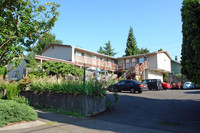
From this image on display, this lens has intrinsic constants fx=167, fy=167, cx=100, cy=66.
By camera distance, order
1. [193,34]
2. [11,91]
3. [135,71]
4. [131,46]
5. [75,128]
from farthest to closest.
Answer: [131,46] < [135,71] < [11,91] < [193,34] < [75,128]

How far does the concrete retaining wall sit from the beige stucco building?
49.0 ft

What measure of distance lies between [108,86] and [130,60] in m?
26.4

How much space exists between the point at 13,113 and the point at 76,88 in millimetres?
3139

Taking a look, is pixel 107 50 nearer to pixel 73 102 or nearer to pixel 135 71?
pixel 135 71

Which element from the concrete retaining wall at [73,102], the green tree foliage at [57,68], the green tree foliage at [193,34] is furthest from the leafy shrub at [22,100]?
the green tree foliage at [193,34]

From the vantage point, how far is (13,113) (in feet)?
22.3

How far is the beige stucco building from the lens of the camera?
27498 mm

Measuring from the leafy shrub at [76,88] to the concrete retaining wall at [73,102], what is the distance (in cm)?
24

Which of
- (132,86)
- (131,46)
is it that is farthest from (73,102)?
(131,46)

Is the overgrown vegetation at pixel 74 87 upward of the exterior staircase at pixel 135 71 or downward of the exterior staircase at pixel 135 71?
downward

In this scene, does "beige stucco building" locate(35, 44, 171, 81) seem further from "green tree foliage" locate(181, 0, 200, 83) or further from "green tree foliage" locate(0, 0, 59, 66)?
"green tree foliage" locate(181, 0, 200, 83)

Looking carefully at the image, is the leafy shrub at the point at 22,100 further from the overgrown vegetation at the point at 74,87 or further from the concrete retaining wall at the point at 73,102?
the overgrown vegetation at the point at 74,87

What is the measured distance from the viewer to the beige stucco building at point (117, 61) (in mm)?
27498

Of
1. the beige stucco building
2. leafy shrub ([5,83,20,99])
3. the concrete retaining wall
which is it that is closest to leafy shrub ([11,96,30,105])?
leafy shrub ([5,83,20,99])
